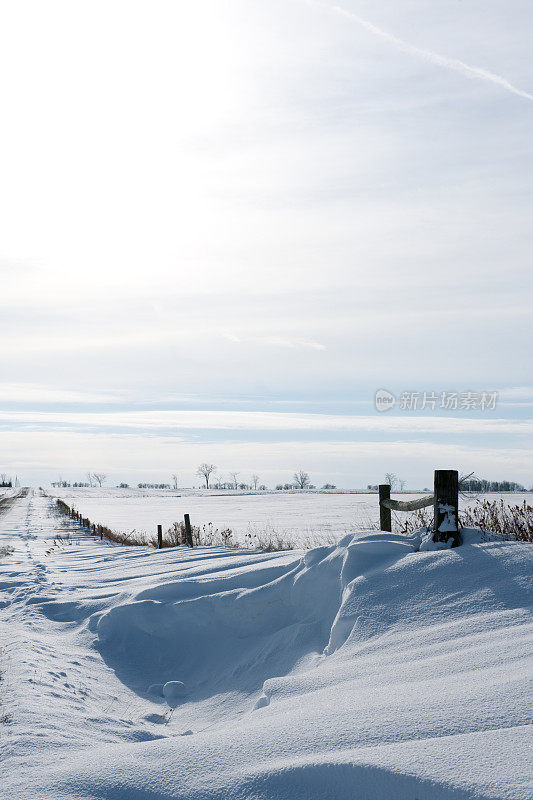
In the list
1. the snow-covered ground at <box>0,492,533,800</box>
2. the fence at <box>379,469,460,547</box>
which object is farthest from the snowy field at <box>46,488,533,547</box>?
the fence at <box>379,469,460,547</box>

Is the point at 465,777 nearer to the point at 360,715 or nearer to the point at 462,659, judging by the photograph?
the point at 360,715

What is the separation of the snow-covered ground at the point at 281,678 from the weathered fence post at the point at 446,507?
33 cm

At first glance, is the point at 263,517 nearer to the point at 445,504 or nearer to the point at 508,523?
the point at 508,523

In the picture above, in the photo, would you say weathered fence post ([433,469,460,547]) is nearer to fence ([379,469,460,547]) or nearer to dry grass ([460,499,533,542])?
fence ([379,469,460,547])

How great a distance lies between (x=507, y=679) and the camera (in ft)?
10.2

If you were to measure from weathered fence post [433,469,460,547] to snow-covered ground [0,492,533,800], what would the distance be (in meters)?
0.33

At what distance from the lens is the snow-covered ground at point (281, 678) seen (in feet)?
8.68

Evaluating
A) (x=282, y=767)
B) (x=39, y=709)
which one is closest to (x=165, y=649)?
(x=39, y=709)

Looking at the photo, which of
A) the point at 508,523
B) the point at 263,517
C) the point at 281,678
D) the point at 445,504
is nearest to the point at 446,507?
the point at 445,504

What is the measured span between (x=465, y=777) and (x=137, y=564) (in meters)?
8.75

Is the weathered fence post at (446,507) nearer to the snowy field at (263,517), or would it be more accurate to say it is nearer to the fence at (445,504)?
the fence at (445,504)

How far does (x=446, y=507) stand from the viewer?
19.4 ft

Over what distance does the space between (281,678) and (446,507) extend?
2.48 m

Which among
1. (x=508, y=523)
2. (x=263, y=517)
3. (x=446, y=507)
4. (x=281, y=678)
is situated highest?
(x=446, y=507)
